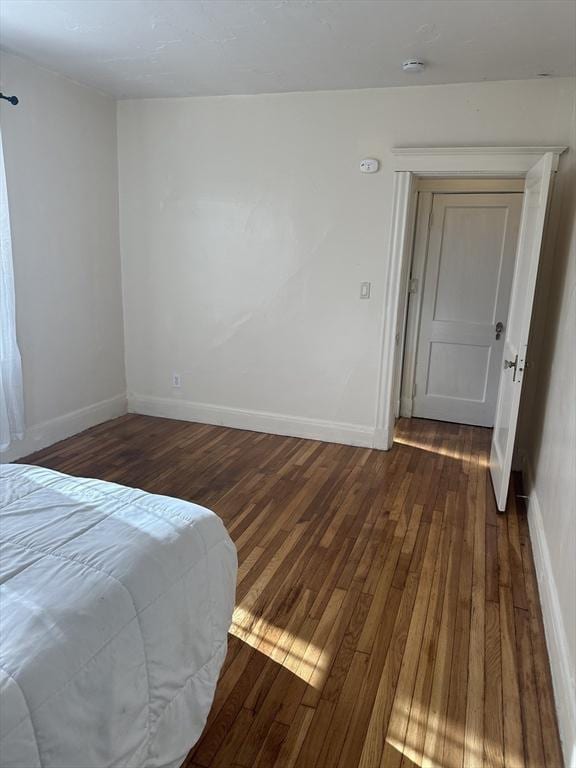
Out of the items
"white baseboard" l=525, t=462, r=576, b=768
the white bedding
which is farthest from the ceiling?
"white baseboard" l=525, t=462, r=576, b=768

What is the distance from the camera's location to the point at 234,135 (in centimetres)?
407

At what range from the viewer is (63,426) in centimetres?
412

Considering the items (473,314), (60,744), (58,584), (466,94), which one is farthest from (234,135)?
(60,744)

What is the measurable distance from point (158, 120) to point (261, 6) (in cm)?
205

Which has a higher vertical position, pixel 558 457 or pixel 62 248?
pixel 62 248

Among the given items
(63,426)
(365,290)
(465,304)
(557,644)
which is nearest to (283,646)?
(557,644)

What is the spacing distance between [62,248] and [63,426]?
136 cm

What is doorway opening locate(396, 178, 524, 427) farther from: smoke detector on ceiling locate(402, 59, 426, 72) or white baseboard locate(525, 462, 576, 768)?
white baseboard locate(525, 462, 576, 768)

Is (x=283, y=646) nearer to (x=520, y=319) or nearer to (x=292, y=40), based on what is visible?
(x=520, y=319)

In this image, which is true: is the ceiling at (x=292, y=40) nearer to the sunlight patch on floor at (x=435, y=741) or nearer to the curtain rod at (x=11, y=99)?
the curtain rod at (x=11, y=99)

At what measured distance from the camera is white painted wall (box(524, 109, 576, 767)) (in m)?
1.82

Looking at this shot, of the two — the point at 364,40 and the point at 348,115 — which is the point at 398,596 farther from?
the point at 348,115

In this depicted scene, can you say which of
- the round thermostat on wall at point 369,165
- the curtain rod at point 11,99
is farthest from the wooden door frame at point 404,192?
the curtain rod at point 11,99

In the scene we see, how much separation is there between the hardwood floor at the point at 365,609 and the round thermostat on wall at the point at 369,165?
2.09 m
